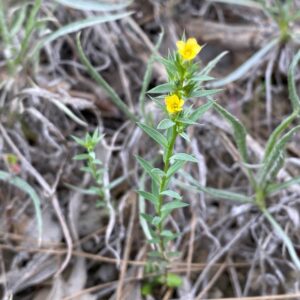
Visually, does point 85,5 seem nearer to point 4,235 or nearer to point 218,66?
point 218,66

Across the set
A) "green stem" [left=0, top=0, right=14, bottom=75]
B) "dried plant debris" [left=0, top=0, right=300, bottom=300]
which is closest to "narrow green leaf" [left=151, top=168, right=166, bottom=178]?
"dried plant debris" [left=0, top=0, right=300, bottom=300]

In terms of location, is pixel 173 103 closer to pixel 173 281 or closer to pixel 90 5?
pixel 173 281

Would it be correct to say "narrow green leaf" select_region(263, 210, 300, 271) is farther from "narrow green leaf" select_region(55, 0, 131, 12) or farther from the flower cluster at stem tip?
"narrow green leaf" select_region(55, 0, 131, 12)

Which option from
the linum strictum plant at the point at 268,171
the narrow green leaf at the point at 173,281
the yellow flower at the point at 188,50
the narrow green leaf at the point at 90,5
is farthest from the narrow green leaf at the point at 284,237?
the narrow green leaf at the point at 90,5

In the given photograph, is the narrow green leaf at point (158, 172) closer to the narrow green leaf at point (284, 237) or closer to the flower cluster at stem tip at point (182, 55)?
the flower cluster at stem tip at point (182, 55)

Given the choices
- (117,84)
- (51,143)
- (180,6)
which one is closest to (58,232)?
(51,143)

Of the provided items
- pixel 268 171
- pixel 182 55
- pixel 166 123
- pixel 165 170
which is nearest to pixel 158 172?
pixel 165 170

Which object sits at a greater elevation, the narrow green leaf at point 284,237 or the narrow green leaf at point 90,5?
the narrow green leaf at point 90,5
